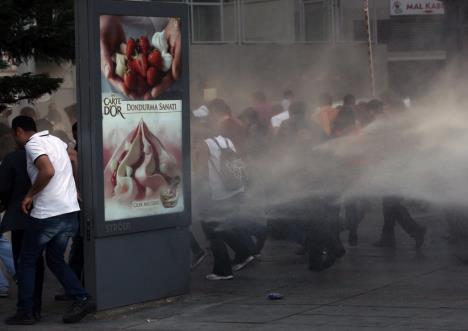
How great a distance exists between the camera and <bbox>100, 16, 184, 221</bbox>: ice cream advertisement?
8977 mm

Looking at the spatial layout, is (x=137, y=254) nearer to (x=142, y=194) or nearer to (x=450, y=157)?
(x=142, y=194)

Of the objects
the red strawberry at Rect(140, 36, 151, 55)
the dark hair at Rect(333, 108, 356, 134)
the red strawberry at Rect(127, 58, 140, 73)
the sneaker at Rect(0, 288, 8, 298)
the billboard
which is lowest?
the sneaker at Rect(0, 288, 8, 298)

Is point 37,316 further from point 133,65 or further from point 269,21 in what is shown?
point 269,21

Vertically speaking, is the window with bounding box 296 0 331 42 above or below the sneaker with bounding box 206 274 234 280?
above

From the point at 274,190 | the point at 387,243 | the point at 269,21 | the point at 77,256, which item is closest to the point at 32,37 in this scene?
the point at 77,256

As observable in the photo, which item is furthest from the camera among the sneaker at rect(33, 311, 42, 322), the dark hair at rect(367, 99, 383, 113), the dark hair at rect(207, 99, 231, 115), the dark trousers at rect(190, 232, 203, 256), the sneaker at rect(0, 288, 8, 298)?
the dark hair at rect(367, 99, 383, 113)

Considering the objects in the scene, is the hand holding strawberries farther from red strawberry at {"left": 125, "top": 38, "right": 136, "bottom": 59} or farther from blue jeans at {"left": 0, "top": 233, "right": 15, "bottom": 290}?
blue jeans at {"left": 0, "top": 233, "right": 15, "bottom": 290}

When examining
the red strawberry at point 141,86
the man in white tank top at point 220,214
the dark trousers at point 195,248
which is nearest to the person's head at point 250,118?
the dark trousers at point 195,248

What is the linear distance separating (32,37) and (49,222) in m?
2.54

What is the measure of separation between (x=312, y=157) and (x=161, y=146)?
298 cm

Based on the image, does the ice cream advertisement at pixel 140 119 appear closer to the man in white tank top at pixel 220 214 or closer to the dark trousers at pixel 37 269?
the dark trousers at pixel 37 269

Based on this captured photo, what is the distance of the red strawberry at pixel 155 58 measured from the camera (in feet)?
30.4

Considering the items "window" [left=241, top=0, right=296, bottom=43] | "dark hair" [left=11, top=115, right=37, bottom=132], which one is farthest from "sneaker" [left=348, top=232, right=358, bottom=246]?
"window" [left=241, top=0, right=296, bottom=43]

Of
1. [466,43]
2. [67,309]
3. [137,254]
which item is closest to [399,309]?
[137,254]
